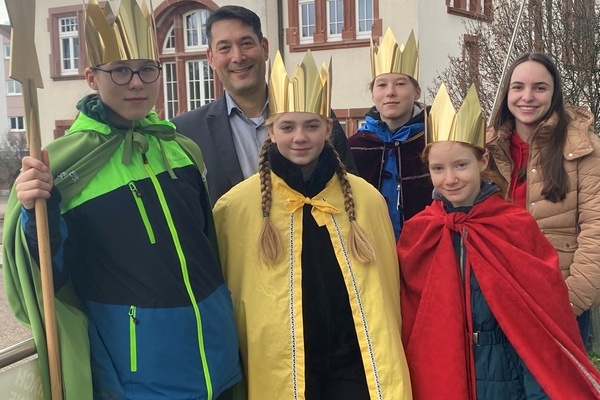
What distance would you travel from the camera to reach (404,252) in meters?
2.96

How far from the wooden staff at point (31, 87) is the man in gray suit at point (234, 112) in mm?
1190

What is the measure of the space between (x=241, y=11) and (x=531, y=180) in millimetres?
1722

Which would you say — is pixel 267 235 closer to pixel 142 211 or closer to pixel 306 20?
pixel 142 211

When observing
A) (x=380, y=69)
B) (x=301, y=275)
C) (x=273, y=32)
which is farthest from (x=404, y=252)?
(x=273, y=32)

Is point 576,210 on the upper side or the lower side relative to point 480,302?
upper

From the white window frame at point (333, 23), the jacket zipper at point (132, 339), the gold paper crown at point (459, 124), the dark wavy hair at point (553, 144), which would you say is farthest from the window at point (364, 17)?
the jacket zipper at point (132, 339)

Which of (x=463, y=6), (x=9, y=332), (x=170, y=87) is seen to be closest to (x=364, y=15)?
(x=463, y=6)

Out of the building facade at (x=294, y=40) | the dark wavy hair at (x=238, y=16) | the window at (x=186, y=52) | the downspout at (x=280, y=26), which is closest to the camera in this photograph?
the dark wavy hair at (x=238, y=16)

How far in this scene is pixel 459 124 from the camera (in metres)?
2.94

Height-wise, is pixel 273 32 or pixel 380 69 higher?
pixel 273 32

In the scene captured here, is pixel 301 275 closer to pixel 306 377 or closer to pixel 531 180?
pixel 306 377

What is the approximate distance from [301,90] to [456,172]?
0.78 metres

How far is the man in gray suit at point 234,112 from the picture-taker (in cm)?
329

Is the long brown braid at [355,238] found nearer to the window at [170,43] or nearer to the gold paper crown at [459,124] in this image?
the gold paper crown at [459,124]
